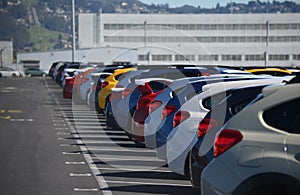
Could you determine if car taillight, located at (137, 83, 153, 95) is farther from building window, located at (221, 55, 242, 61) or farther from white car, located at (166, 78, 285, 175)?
building window, located at (221, 55, 242, 61)

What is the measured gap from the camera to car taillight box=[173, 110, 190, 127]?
1041 cm

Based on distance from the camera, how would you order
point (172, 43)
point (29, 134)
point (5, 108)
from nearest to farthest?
point (29, 134), point (5, 108), point (172, 43)

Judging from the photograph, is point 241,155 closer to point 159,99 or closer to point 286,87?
point 286,87

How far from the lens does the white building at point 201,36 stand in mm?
81000

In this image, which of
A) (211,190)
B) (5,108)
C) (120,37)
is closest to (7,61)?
(120,37)

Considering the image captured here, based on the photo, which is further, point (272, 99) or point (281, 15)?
point (281, 15)

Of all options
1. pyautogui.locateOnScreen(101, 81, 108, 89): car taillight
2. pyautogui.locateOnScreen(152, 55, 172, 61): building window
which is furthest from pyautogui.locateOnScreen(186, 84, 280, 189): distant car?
pyautogui.locateOnScreen(152, 55, 172, 61): building window

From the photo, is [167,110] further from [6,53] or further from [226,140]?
[6,53]

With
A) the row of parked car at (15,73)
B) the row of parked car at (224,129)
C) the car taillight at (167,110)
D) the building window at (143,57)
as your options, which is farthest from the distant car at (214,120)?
the row of parked car at (15,73)

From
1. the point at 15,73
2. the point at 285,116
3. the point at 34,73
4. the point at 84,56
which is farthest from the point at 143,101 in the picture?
the point at 34,73

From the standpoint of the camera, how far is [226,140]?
708cm

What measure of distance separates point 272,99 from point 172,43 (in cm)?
8686

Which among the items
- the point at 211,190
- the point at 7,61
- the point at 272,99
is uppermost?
the point at 272,99

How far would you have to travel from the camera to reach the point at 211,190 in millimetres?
7227
